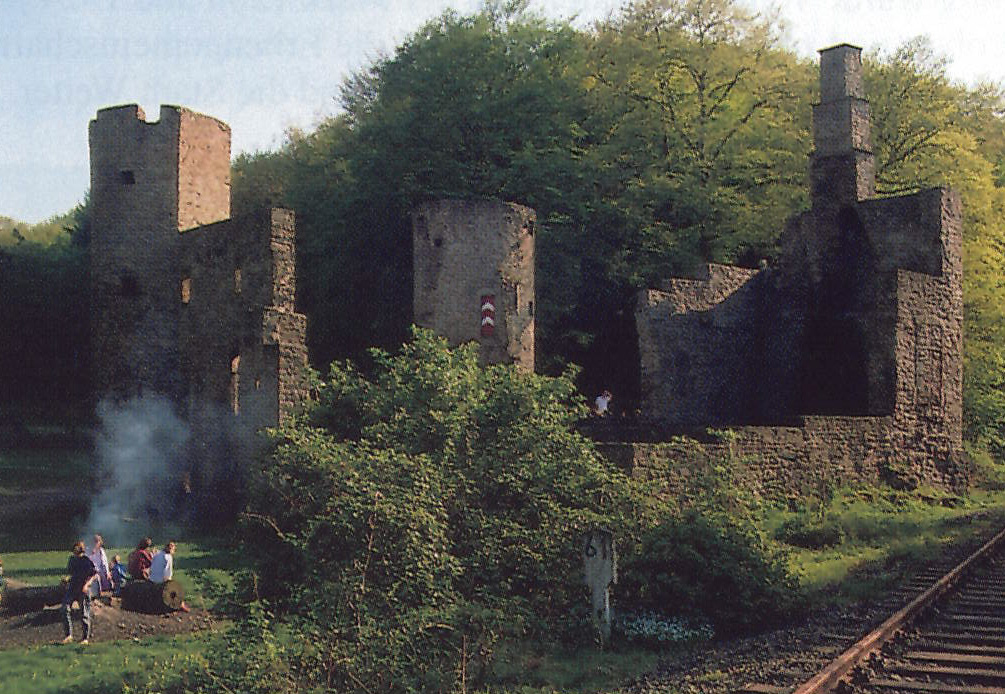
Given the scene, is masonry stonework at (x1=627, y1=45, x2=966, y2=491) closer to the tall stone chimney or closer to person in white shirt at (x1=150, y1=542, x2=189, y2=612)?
the tall stone chimney

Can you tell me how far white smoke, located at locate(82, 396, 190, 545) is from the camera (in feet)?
83.5

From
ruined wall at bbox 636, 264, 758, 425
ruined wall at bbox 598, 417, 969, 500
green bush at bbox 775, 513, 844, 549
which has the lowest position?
green bush at bbox 775, 513, 844, 549

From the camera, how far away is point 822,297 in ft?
89.5

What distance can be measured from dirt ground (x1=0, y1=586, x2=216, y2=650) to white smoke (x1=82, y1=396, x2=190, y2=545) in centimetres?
932

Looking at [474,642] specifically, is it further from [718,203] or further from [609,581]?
[718,203]

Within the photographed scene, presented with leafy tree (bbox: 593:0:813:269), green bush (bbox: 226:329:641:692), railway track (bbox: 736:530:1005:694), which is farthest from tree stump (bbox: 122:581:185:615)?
leafy tree (bbox: 593:0:813:269)

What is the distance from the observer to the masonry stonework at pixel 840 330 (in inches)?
965

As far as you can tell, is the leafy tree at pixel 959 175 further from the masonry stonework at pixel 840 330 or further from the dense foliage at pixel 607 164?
the masonry stonework at pixel 840 330

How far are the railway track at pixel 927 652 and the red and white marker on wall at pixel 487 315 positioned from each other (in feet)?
40.4

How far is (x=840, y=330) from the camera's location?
2608 centimetres

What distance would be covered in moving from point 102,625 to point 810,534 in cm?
983

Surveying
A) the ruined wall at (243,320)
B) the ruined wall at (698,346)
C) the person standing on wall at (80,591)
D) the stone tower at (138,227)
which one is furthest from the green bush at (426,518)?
the stone tower at (138,227)

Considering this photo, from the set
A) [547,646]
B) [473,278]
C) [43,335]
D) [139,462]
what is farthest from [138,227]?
[547,646]

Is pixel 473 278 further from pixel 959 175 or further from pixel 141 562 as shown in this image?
pixel 959 175
